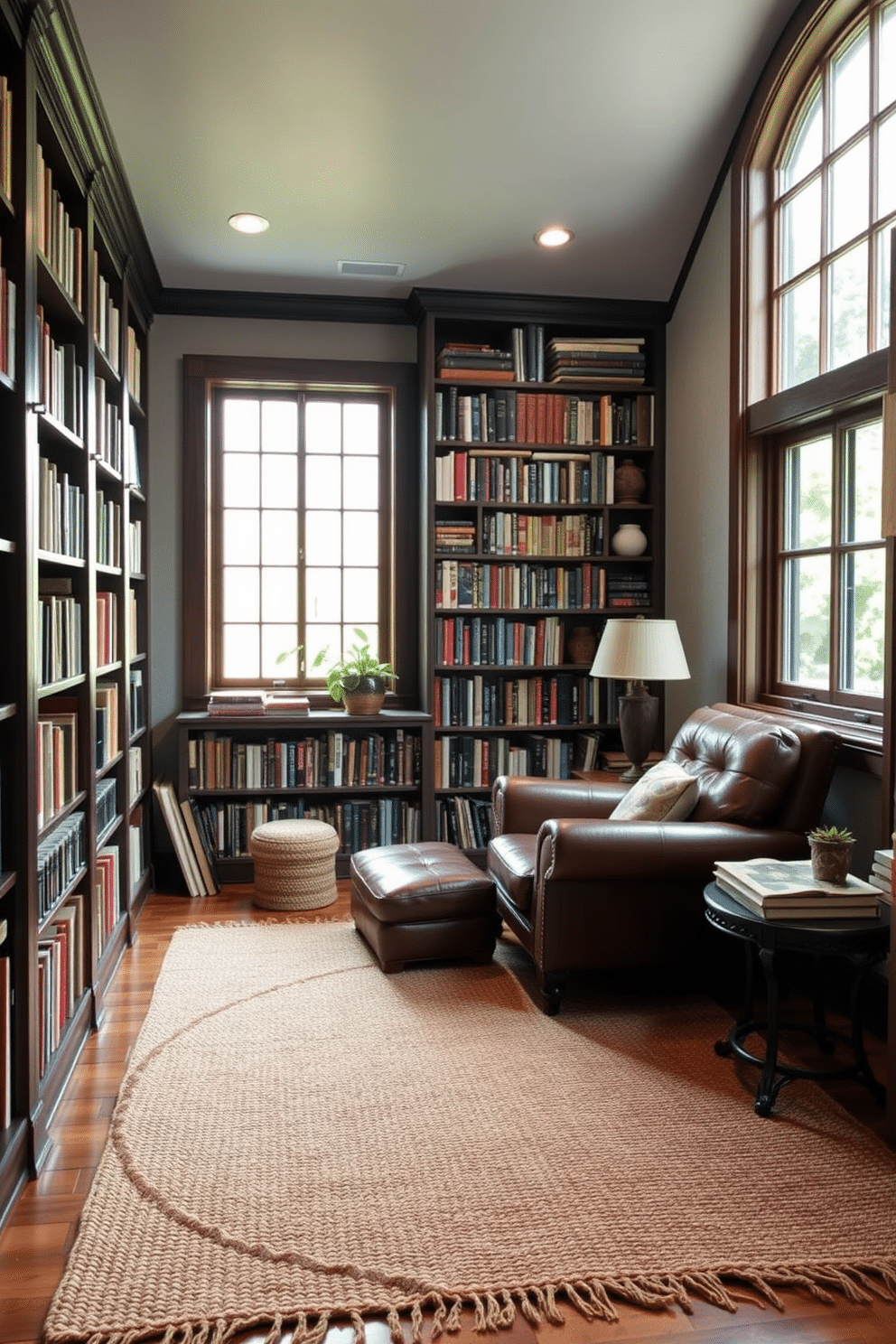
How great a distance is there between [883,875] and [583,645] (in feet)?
9.16

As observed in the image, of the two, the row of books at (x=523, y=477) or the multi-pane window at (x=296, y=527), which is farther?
the multi-pane window at (x=296, y=527)

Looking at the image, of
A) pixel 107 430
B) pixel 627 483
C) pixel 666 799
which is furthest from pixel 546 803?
pixel 107 430

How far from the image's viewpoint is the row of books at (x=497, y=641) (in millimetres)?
5223

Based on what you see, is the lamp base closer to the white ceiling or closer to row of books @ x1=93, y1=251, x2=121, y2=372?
the white ceiling

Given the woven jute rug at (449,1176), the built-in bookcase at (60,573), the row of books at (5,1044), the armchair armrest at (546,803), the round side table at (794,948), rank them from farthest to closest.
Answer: the armchair armrest at (546,803) < the round side table at (794,948) < the built-in bookcase at (60,573) < the row of books at (5,1044) < the woven jute rug at (449,1176)

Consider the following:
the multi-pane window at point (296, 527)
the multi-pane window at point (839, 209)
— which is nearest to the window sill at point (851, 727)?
the multi-pane window at point (839, 209)

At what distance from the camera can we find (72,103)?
9.55 ft

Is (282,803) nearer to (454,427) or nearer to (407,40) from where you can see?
(454,427)

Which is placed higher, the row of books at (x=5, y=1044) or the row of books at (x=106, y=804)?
the row of books at (x=106, y=804)

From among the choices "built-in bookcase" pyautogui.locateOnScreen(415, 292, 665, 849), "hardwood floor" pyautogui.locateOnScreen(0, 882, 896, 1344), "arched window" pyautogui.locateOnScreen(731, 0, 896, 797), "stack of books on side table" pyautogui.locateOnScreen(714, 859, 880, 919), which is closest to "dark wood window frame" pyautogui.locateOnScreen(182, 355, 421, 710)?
"built-in bookcase" pyautogui.locateOnScreen(415, 292, 665, 849)

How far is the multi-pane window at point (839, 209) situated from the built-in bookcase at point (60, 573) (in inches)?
97.9

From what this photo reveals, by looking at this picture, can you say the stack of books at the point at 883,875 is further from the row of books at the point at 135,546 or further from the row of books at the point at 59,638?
the row of books at the point at 135,546

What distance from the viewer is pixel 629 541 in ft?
17.4

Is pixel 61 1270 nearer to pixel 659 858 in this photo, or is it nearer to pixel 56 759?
pixel 56 759
